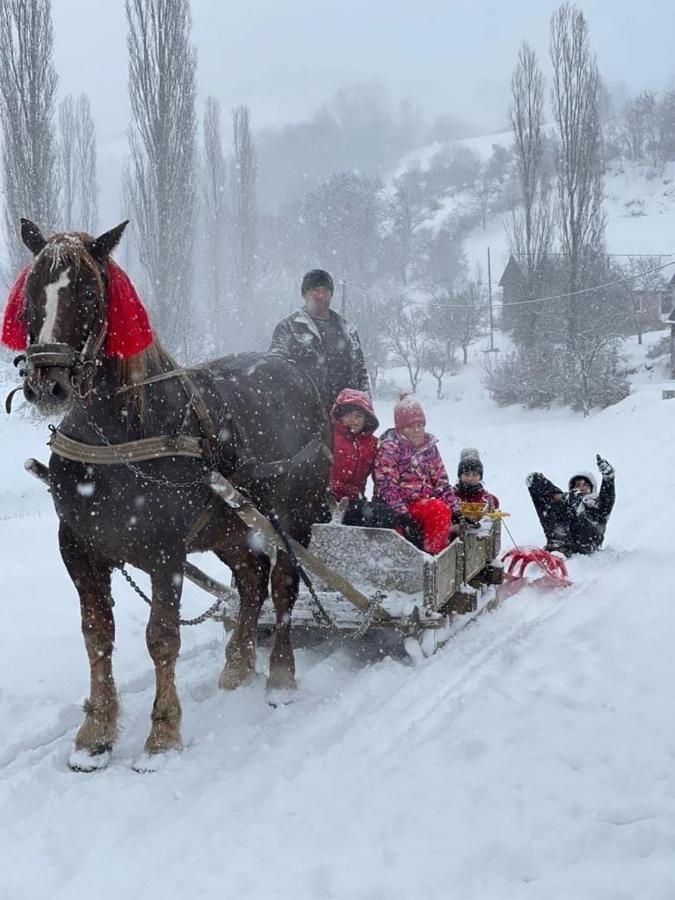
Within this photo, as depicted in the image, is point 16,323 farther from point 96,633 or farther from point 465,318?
point 465,318

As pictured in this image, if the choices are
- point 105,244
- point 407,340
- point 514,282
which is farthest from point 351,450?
point 407,340

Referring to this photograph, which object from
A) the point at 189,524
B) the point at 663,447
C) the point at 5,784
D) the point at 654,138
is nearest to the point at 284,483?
the point at 189,524

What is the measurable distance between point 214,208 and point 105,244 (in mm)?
37323

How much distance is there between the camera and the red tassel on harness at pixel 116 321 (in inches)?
117

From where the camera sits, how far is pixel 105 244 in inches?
119

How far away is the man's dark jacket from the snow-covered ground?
1832 millimetres

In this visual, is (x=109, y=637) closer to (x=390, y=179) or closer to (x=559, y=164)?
(x=559, y=164)

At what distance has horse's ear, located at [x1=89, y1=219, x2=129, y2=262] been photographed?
301 cm

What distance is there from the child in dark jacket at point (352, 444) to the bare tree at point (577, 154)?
2239 cm

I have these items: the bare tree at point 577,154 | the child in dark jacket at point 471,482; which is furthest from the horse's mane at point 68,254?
the bare tree at point 577,154

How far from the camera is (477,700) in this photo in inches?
139

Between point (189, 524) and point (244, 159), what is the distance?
36159mm

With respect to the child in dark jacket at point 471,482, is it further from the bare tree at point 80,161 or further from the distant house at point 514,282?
the bare tree at point 80,161

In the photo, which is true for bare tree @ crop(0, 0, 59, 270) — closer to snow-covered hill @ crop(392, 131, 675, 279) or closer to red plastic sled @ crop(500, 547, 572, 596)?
red plastic sled @ crop(500, 547, 572, 596)
